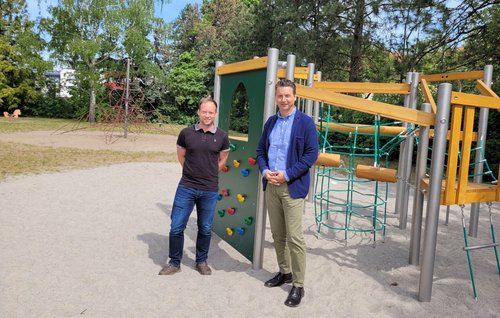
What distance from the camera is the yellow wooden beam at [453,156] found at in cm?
294

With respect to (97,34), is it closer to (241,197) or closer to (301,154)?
(241,197)

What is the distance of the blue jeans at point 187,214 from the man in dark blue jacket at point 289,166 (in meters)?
0.53

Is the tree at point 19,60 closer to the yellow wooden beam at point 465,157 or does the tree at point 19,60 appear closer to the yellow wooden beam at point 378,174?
the yellow wooden beam at point 378,174

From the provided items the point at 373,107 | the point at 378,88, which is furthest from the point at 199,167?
the point at 378,88

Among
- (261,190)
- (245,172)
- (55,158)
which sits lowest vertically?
(55,158)

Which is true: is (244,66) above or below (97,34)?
below

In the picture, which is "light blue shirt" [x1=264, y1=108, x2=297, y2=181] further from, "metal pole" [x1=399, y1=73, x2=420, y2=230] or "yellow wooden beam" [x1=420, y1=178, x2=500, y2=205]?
"metal pole" [x1=399, y1=73, x2=420, y2=230]

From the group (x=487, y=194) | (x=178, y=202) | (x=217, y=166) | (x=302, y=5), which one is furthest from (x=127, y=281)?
(x=302, y=5)

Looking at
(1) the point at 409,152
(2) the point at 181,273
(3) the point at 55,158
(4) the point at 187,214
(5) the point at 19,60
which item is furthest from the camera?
(5) the point at 19,60

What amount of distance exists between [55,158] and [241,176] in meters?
7.36

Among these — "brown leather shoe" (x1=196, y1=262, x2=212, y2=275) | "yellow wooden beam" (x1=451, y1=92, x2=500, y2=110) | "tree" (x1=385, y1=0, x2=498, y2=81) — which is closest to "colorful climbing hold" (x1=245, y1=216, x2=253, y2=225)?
"brown leather shoe" (x1=196, y1=262, x2=212, y2=275)

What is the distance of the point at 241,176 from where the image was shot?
3840 millimetres

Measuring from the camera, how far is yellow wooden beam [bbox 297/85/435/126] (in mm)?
3016

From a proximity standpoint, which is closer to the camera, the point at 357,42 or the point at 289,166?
the point at 289,166
